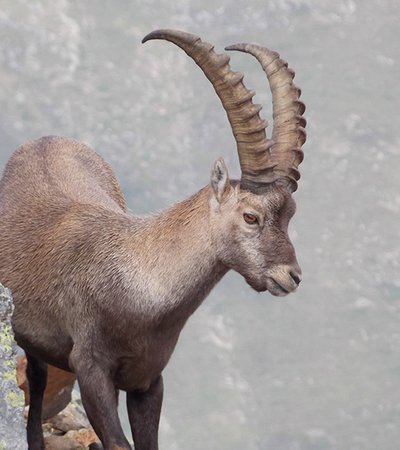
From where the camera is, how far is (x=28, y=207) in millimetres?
12492

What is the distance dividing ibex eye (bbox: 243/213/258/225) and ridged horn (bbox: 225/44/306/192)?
627 mm

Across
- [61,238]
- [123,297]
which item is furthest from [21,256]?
[123,297]

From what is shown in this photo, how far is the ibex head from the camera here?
10.4 metres

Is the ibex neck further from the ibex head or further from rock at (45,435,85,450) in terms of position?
rock at (45,435,85,450)

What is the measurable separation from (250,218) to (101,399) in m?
2.29

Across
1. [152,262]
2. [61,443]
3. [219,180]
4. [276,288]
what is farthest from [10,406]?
[61,443]

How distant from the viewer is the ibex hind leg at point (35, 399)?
12.5 meters

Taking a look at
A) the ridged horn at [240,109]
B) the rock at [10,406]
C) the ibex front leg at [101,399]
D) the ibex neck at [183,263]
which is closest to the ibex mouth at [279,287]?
the ibex neck at [183,263]

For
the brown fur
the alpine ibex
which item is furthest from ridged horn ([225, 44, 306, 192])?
the brown fur

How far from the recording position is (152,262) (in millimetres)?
10852

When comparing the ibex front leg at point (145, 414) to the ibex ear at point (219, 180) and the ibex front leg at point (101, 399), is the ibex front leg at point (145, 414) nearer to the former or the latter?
the ibex front leg at point (101, 399)

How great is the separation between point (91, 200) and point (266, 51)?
283cm

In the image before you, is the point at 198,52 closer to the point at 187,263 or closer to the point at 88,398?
the point at 187,263

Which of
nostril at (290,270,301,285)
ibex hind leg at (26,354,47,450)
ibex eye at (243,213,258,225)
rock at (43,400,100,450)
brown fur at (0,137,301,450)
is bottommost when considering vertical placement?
rock at (43,400,100,450)
